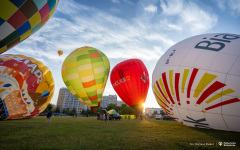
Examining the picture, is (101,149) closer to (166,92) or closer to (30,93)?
(166,92)

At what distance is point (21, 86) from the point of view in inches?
382

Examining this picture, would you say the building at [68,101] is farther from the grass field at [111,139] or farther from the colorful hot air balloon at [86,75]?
the grass field at [111,139]

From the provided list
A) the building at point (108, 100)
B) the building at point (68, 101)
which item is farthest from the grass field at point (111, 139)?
the building at point (108, 100)

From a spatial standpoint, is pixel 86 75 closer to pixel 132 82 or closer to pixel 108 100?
pixel 132 82

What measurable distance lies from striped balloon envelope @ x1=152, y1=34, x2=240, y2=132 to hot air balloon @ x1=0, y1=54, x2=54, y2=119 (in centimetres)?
1125

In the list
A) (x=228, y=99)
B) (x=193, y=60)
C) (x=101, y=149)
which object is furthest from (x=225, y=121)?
(x=101, y=149)

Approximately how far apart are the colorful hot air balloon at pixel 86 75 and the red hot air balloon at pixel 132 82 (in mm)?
2062

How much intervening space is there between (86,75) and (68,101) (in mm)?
114307

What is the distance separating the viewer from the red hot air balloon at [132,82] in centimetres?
1318

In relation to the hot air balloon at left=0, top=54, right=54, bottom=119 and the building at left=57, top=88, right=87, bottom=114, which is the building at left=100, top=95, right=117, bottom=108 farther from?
the hot air balloon at left=0, top=54, right=54, bottom=119

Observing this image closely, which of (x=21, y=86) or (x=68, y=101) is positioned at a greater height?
(x=21, y=86)

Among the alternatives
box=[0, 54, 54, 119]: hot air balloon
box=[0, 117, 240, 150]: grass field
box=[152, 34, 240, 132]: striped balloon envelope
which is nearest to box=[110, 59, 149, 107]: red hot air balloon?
box=[152, 34, 240, 132]: striped balloon envelope

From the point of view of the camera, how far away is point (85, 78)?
11.6 meters

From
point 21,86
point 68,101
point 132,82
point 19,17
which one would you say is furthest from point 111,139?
point 68,101
